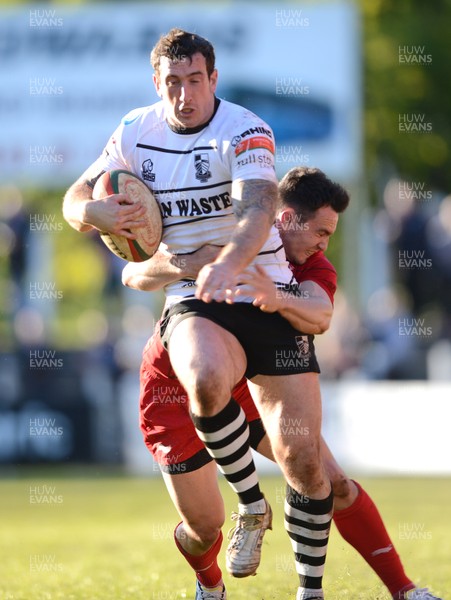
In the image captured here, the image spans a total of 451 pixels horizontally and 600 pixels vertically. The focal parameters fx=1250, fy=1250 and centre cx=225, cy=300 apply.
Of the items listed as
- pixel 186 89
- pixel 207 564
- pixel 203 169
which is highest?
pixel 186 89

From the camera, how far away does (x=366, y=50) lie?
25062 mm

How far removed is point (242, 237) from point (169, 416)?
1297mm

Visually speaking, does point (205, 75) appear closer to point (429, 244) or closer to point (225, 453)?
point (225, 453)

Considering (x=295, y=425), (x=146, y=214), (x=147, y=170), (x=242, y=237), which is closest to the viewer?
(x=242, y=237)

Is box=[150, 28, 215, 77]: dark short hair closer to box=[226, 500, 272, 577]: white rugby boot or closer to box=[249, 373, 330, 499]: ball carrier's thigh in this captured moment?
box=[249, 373, 330, 499]: ball carrier's thigh

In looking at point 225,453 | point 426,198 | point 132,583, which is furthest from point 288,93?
point 225,453

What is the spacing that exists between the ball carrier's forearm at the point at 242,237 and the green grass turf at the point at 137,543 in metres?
2.05

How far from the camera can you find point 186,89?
5.97 metres

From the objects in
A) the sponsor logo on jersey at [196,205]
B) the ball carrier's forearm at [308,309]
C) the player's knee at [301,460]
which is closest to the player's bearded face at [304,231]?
the ball carrier's forearm at [308,309]

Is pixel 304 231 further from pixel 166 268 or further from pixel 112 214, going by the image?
pixel 112 214

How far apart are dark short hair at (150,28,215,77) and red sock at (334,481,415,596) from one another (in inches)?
94.4

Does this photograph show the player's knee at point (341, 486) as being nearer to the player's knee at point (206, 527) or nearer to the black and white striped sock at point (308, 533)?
the black and white striped sock at point (308, 533)

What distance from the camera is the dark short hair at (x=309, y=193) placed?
6332 mm

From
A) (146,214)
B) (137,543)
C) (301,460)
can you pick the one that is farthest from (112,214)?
(137,543)
